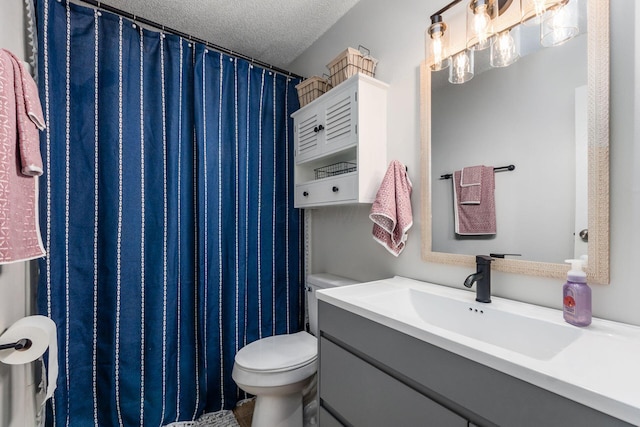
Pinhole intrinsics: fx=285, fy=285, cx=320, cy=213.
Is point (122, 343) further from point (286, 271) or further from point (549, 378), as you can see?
point (549, 378)

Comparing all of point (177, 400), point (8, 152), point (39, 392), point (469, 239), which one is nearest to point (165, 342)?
point (177, 400)

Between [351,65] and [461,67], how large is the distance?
21.1 inches

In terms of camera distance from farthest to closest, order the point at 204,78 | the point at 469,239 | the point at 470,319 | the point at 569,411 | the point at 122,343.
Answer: the point at 204,78 → the point at 122,343 → the point at 469,239 → the point at 470,319 → the point at 569,411

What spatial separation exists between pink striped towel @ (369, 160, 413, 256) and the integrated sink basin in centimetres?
26

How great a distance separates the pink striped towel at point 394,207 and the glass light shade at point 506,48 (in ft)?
1.75

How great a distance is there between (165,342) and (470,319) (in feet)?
5.07

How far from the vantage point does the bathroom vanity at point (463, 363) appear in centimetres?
53

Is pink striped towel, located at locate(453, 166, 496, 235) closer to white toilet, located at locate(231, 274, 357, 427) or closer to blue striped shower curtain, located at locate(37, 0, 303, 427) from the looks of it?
white toilet, located at locate(231, 274, 357, 427)

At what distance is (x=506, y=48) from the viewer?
106 centimetres

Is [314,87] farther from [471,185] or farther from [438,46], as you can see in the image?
[471,185]

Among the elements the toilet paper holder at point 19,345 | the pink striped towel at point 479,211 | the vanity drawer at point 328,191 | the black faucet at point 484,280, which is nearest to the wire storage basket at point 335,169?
the vanity drawer at point 328,191

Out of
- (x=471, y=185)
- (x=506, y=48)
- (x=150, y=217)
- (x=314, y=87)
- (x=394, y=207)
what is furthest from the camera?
(x=314, y=87)

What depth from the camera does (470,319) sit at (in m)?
1.01

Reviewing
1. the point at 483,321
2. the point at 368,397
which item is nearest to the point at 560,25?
the point at 483,321
